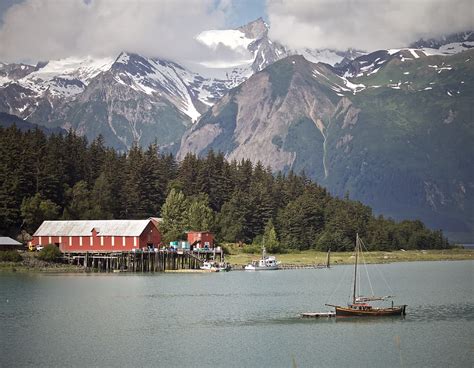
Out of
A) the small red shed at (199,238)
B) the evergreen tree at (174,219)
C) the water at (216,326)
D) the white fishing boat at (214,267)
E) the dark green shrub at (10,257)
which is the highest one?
the evergreen tree at (174,219)

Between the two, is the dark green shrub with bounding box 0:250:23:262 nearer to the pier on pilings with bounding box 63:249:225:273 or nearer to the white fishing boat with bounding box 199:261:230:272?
the pier on pilings with bounding box 63:249:225:273

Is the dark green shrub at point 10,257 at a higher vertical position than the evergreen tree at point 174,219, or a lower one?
lower

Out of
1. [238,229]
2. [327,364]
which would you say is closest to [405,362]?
[327,364]

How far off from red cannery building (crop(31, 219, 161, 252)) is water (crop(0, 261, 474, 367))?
84.3 feet

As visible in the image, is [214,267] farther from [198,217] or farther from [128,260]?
[198,217]

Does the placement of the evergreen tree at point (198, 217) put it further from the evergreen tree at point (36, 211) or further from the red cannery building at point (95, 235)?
the evergreen tree at point (36, 211)

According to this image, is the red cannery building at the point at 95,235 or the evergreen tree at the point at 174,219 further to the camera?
the evergreen tree at the point at 174,219

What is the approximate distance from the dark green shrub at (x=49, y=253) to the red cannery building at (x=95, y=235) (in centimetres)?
528

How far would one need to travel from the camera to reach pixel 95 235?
155 m

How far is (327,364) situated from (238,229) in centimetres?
12073

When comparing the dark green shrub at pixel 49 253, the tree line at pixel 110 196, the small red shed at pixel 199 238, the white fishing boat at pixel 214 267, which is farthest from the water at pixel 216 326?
the small red shed at pixel 199 238

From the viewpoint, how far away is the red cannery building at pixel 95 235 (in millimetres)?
154500

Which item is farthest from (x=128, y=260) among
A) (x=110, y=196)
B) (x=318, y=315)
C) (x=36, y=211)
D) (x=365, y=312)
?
(x=365, y=312)

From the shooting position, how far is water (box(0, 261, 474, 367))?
6662 centimetres
